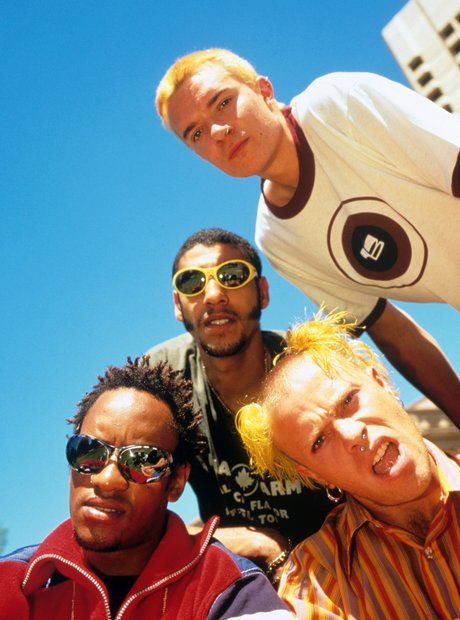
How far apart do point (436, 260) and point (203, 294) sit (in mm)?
1648

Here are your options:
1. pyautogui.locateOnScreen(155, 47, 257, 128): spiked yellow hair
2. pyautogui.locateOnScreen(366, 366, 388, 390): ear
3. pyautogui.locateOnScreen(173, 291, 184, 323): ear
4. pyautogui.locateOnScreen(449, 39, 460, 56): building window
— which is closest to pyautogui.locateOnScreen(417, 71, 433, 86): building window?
pyautogui.locateOnScreen(449, 39, 460, 56): building window

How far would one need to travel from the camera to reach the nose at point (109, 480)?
2631 millimetres

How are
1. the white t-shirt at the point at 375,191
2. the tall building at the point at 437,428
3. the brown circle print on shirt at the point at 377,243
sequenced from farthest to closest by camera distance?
the tall building at the point at 437,428
the brown circle print on shirt at the point at 377,243
the white t-shirt at the point at 375,191

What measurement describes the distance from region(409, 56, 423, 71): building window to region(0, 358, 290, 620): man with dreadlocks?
88.0 feet

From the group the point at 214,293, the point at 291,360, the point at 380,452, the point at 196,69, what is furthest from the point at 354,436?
the point at 196,69

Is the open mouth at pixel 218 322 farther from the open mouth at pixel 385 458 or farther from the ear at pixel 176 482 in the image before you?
the open mouth at pixel 385 458

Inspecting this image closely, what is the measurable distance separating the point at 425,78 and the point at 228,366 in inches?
1000

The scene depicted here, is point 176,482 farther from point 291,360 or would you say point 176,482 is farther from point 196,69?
point 196,69

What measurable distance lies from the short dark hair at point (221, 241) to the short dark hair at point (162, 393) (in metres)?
1.34

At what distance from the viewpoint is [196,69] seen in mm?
3785

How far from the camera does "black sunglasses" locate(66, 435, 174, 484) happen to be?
2.71 metres

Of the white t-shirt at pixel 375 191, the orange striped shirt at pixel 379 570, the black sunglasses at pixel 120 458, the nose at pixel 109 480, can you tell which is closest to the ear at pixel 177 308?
the white t-shirt at pixel 375 191

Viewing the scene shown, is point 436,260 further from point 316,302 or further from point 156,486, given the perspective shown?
point 156,486

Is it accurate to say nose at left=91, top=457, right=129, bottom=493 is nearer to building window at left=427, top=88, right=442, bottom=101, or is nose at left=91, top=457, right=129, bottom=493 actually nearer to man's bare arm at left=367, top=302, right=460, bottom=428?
man's bare arm at left=367, top=302, right=460, bottom=428
